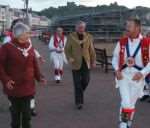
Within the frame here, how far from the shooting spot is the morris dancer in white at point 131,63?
26.7 ft

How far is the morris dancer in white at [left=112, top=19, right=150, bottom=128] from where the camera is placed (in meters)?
8.14

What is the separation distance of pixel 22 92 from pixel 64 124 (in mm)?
2677

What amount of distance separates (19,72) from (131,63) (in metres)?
1.81

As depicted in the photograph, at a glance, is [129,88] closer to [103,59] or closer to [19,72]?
[19,72]

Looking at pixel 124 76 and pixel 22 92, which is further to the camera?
pixel 124 76

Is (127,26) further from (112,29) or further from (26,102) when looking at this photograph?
(112,29)

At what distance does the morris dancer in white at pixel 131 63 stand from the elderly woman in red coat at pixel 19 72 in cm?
148

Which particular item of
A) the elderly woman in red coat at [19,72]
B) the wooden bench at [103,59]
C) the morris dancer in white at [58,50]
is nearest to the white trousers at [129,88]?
the elderly woman in red coat at [19,72]

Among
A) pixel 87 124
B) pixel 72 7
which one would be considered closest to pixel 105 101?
pixel 87 124

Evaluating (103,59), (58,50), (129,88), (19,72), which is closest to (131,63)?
(129,88)

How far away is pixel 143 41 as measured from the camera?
818 centimetres

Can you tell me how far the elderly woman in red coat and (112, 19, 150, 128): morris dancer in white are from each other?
4.87 feet

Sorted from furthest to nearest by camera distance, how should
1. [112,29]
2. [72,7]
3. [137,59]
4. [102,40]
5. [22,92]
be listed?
[72,7], [112,29], [102,40], [137,59], [22,92]

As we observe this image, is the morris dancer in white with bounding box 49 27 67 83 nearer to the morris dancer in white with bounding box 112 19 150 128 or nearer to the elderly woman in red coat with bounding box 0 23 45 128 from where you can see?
the morris dancer in white with bounding box 112 19 150 128
